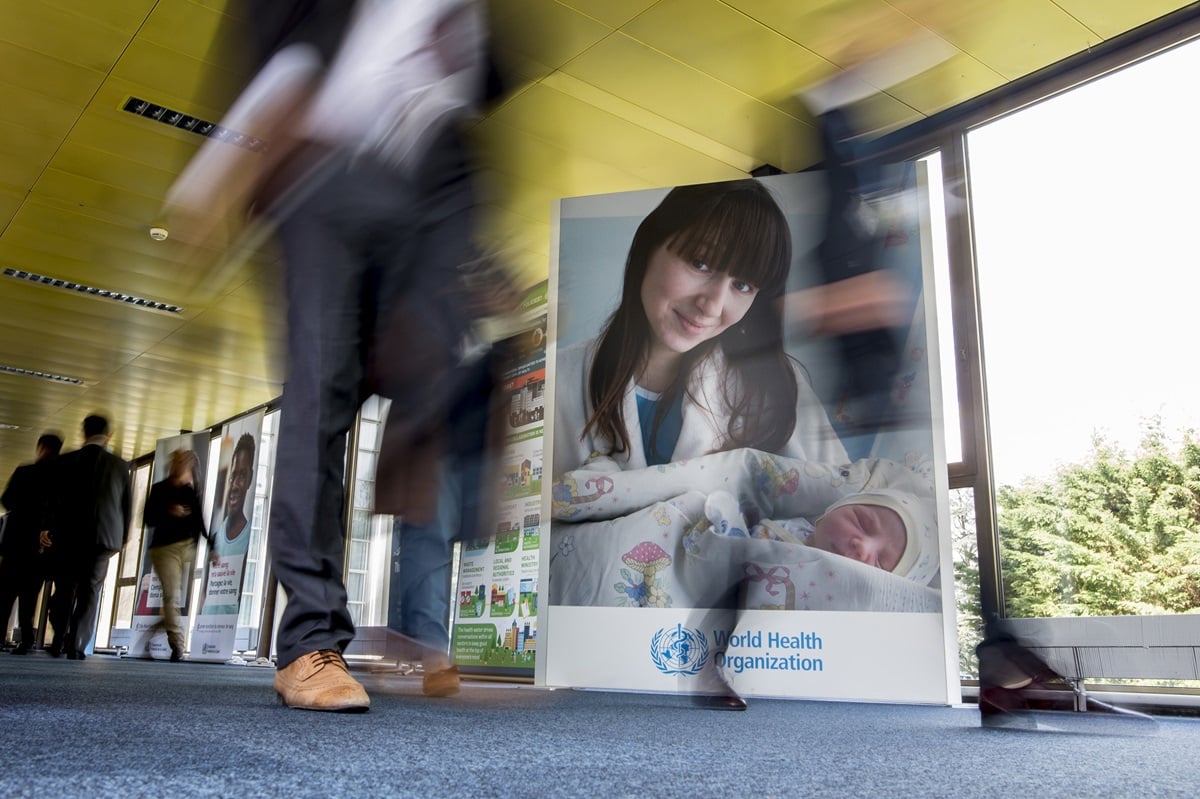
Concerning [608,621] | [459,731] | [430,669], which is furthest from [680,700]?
[459,731]

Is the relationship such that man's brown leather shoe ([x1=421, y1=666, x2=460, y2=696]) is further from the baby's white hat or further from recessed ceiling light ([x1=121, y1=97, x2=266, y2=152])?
recessed ceiling light ([x1=121, y1=97, x2=266, y2=152])

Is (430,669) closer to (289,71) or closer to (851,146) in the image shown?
(289,71)

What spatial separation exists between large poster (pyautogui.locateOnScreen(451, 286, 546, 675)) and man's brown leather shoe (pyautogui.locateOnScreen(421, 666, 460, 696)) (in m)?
2.96

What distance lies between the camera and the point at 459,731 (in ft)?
3.82

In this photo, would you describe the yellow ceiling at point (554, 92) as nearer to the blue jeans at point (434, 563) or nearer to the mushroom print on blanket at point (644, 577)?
the blue jeans at point (434, 563)

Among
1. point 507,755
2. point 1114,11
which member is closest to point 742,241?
point 1114,11

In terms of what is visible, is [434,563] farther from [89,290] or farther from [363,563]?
[89,290]

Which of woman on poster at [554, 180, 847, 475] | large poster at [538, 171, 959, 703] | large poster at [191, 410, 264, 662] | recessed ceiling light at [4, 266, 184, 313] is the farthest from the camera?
large poster at [191, 410, 264, 662]

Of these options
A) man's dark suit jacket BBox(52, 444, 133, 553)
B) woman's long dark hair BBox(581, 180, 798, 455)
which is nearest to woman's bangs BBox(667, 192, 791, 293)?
woman's long dark hair BBox(581, 180, 798, 455)

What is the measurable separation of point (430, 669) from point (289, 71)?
121 cm

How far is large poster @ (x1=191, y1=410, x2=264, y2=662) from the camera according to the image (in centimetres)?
750

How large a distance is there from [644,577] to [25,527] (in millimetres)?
4847

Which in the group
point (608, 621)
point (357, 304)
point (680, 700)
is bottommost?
point (680, 700)

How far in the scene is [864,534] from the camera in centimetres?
282
